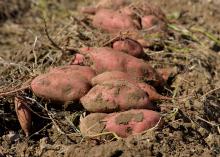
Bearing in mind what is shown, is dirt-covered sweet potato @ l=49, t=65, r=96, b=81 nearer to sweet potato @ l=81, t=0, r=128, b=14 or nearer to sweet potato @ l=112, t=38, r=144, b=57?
sweet potato @ l=112, t=38, r=144, b=57

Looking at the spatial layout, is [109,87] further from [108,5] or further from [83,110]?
[108,5]

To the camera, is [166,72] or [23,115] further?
[166,72]

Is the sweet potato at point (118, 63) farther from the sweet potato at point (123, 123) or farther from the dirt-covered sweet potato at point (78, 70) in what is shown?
the sweet potato at point (123, 123)

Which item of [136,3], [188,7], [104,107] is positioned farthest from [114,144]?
[188,7]

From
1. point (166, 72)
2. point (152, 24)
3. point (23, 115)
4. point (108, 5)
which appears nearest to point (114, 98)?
point (23, 115)

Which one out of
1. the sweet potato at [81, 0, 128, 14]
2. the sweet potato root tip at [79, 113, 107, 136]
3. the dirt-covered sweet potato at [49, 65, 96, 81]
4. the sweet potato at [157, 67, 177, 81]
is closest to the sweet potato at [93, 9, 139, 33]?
the sweet potato at [81, 0, 128, 14]

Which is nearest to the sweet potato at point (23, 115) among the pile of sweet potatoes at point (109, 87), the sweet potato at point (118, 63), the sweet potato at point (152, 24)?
the pile of sweet potatoes at point (109, 87)
